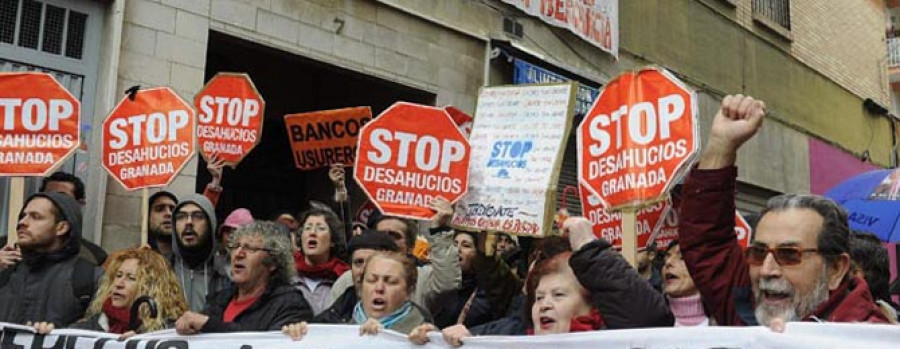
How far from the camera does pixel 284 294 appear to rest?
4102 millimetres

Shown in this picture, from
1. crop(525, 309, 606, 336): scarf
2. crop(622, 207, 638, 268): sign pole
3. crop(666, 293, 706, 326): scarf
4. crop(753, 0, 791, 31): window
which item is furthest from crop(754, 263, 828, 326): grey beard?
crop(753, 0, 791, 31): window

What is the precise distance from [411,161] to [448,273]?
3.95ft

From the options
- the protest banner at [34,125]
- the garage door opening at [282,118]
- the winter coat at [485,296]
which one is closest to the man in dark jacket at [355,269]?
the winter coat at [485,296]

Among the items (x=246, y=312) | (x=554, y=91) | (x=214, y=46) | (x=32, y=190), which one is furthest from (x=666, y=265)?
(x=214, y=46)

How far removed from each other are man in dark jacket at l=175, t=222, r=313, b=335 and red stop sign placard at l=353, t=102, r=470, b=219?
1.08 m

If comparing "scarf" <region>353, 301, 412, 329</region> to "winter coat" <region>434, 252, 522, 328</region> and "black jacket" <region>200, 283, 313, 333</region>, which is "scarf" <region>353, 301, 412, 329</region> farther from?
"winter coat" <region>434, 252, 522, 328</region>

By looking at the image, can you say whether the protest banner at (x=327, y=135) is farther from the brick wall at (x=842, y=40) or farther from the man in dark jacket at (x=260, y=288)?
the brick wall at (x=842, y=40)

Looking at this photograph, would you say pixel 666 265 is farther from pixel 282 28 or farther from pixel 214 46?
pixel 214 46

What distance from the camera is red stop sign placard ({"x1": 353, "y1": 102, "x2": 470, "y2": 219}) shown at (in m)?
5.30

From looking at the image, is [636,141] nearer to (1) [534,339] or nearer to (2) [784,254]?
(1) [534,339]

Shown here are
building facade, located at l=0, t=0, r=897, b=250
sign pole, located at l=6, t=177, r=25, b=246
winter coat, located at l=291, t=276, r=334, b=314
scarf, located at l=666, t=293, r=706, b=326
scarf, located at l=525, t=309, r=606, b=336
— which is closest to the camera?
scarf, located at l=525, t=309, r=606, b=336

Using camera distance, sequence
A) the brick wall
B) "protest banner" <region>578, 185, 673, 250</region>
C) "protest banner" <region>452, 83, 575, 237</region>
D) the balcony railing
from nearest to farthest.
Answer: "protest banner" <region>452, 83, 575, 237</region>
"protest banner" <region>578, 185, 673, 250</region>
the brick wall
the balcony railing

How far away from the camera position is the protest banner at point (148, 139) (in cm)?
591

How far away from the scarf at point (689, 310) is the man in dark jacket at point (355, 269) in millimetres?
1329
